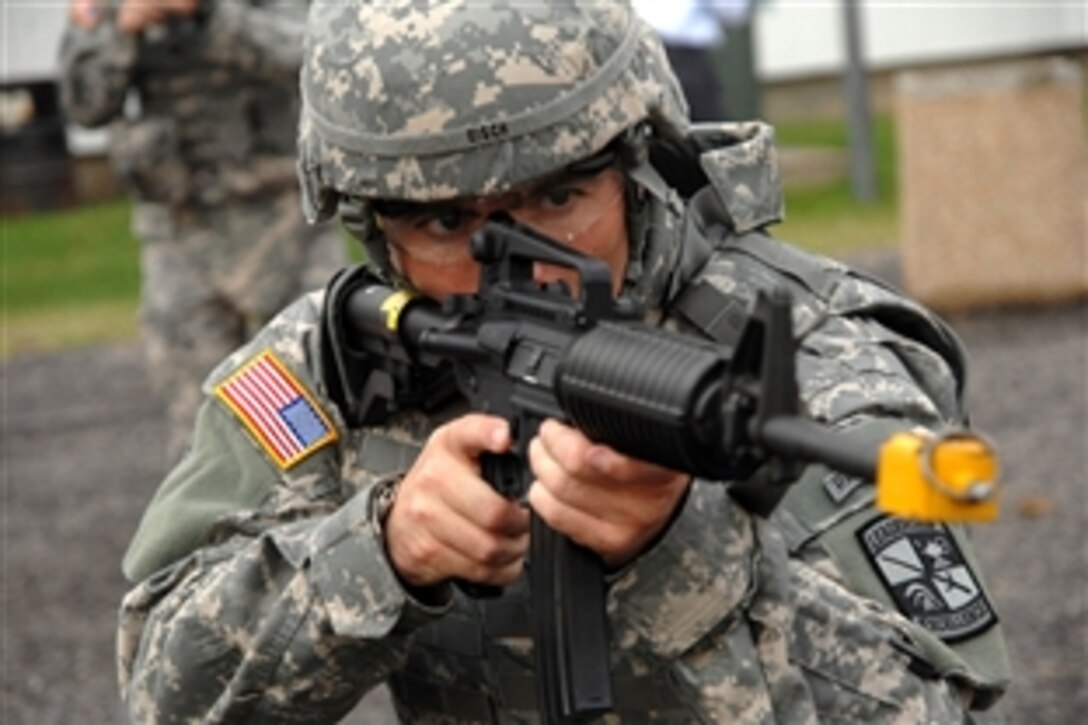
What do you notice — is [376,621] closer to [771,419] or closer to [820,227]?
[771,419]

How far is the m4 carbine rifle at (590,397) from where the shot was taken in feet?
7.34

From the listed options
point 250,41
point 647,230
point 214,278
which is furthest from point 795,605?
point 214,278

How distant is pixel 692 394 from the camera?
96.7 inches

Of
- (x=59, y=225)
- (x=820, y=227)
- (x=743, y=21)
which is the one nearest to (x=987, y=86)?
(x=820, y=227)

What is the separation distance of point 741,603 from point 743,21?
15140 mm

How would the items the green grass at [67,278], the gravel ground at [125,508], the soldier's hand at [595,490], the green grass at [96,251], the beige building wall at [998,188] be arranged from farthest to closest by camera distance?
the green grass at [96,251] → the green grass at [67,278] → the beige building wall at [998,188] → the gravel ground at [125,508] → the soldier's hand at [595,490]

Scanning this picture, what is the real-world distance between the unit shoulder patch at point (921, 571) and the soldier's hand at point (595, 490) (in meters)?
0.45

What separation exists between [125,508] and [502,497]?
23.7 feet

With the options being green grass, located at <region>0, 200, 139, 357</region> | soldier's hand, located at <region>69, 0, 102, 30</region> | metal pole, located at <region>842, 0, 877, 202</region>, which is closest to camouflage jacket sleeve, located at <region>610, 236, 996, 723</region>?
soldier's hand, located at <region>69, 0, 102, 30</region>

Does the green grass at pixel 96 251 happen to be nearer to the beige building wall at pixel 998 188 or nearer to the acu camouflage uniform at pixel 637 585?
the beige building wall at pixel 998 188

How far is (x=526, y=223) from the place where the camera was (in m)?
3.13

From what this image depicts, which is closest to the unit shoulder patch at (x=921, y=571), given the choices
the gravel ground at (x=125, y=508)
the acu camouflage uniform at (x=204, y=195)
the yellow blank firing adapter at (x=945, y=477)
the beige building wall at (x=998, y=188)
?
the yellow blank firing adapter at (x=945, y=477)

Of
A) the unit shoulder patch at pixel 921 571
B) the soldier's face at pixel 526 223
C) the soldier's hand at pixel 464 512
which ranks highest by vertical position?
the soldier's face at pixel 526 223

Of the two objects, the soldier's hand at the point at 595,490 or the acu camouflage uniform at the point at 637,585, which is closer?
the soldier's hand at the point at 595,490
